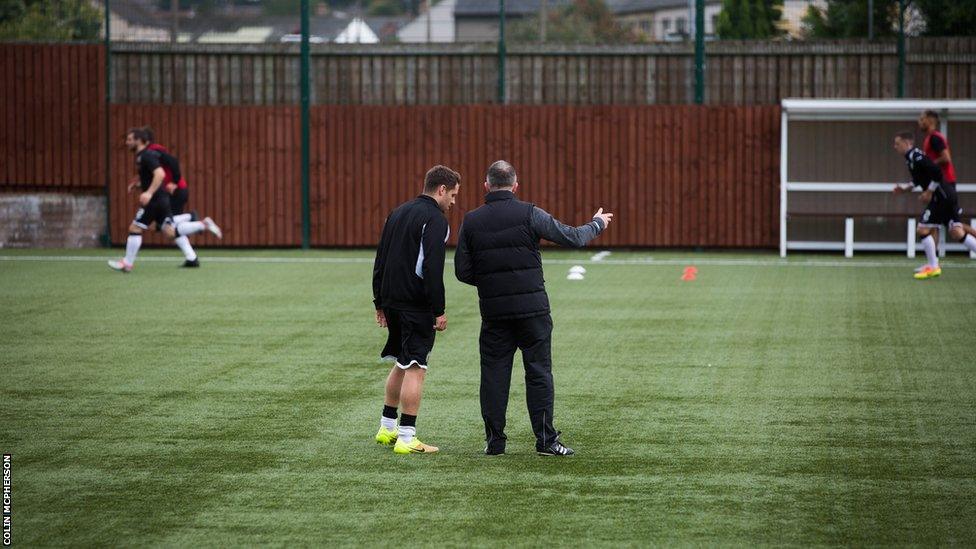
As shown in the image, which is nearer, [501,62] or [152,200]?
[152,200]

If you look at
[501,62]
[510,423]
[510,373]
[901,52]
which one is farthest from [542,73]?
[510,373]

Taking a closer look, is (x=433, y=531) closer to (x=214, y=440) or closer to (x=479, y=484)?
A: (x=479, y=484)

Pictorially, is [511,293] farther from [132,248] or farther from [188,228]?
[188,228]

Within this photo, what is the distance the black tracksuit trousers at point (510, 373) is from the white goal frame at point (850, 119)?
1484cm

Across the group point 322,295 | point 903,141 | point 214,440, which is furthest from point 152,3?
point 214,440

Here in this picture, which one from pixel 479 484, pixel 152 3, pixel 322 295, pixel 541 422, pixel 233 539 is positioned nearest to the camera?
pixel 233 539

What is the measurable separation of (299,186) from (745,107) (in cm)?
791

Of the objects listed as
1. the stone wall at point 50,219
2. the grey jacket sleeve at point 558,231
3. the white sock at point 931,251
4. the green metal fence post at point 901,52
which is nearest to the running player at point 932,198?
the white sock at point 931,251

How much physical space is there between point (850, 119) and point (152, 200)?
11656 millimetres

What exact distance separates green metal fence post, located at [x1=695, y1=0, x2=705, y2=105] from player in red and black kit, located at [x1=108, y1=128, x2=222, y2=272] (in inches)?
343

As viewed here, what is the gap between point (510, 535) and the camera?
623 cm

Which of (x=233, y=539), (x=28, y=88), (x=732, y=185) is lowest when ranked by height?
(x=233, y=539)

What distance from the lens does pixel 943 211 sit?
17.3 m

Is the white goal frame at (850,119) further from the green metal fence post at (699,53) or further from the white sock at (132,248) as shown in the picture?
the white sock at (132,248)
